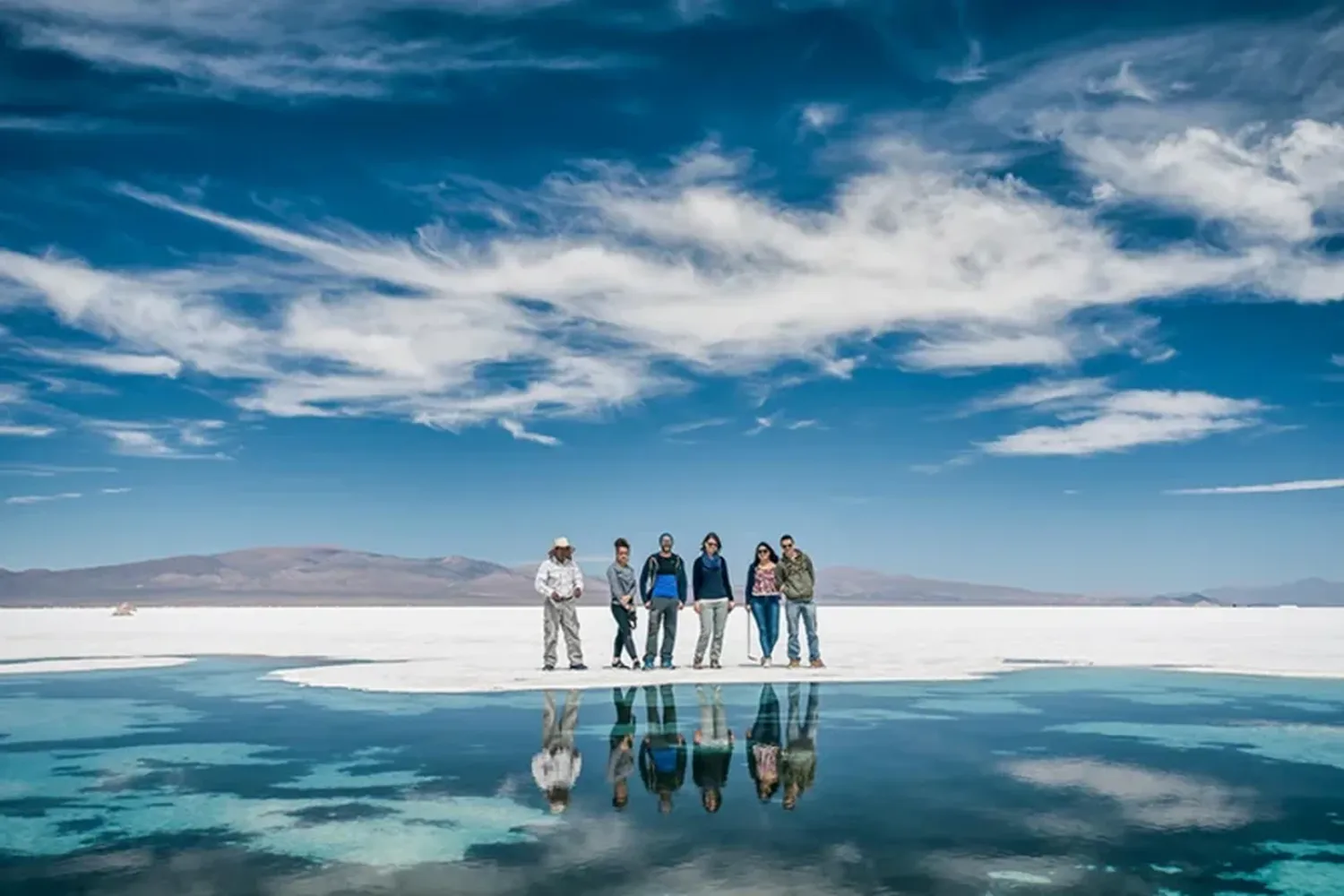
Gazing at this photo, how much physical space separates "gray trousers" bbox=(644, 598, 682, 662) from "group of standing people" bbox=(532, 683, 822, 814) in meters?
4.55

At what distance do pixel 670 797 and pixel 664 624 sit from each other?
11866 mm

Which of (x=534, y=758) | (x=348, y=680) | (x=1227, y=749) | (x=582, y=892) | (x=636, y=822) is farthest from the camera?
(x=348, y=680)

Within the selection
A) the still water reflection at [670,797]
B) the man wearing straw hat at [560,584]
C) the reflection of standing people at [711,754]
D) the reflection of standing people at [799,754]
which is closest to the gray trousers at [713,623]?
the man wearing straw hat at [560,584]

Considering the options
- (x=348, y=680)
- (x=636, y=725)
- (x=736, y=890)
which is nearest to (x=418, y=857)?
(x=736, y=890)

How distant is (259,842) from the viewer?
8.09 metres

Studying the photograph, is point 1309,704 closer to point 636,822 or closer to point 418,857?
point 636,822

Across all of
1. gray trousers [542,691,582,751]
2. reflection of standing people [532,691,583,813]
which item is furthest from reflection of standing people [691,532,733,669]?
reflection of standing people [532,691,583,813]

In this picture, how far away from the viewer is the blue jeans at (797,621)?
21703 millimetres

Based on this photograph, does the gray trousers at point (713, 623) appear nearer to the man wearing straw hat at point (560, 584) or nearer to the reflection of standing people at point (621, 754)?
the man wearing straw hat at point (560, 584)

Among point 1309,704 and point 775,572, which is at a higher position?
point 775,572

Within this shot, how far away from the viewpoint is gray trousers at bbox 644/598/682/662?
21.5 meters

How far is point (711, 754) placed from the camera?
11844 mm

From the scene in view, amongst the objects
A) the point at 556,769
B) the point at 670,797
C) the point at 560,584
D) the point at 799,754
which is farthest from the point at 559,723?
the point at 560,584

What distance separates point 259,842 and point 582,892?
9.19 feet
